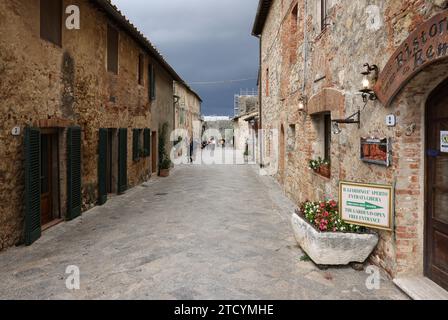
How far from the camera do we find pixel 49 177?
7180 mm

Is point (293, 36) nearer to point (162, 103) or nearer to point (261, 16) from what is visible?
point (261, 16)

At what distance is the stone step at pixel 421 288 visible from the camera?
365 cm

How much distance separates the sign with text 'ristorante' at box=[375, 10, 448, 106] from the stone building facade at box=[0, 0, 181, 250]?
528cm

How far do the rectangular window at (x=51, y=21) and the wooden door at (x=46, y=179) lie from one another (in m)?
1.89

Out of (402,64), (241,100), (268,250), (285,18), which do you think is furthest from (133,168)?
(241,100)

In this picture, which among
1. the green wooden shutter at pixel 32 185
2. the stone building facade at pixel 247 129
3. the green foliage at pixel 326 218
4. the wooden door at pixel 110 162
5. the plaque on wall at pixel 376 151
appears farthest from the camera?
the stone building facade at pixel 247 129

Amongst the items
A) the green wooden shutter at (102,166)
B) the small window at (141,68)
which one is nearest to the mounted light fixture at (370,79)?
the green wooden shutter at (102,166)

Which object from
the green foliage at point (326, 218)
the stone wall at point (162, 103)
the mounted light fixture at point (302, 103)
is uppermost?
the stone wall at point (162, 103)

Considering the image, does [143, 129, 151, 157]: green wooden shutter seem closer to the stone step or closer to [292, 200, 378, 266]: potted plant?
[292, 200, 378, 266]: potted plant

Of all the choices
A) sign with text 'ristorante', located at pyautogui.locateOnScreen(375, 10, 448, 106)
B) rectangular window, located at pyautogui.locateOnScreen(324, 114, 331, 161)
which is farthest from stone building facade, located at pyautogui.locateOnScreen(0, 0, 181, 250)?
rectangular window, located at pyautogui.locateOnScreen(324, 114, 331, 161)

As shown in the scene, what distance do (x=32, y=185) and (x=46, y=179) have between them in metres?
1.24

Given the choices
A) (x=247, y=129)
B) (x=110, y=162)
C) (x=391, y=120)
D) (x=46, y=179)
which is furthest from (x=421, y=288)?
(x=247, y=129)

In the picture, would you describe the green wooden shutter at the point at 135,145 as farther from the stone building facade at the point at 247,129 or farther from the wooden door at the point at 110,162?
the stone building facade at the point at 247,129
